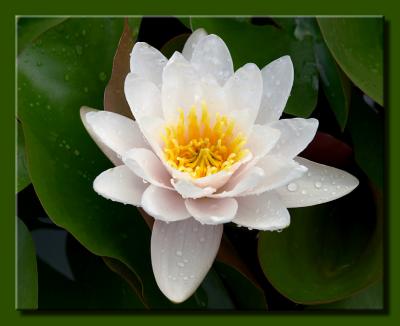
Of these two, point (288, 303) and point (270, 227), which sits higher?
point (270, 227)

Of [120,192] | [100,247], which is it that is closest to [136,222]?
[100,247]

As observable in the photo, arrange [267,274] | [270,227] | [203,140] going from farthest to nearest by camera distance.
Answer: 1. [267,274]
2. [203,140]
3. [270,227]

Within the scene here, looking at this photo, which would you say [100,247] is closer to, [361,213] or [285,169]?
[285,169]

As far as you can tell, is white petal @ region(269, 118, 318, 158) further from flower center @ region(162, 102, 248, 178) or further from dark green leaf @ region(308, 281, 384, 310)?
dark green leaf @ region(308, 281, 384, 310)

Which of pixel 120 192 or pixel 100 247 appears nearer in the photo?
pixel 120 192

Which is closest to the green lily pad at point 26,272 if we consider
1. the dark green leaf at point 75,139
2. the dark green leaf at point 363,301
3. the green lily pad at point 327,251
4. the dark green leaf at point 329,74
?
the dark green leaf at point 75,139

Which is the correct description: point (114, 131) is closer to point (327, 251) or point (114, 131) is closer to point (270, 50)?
point (270, 50)

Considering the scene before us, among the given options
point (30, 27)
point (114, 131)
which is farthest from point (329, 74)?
point (30, 27)
